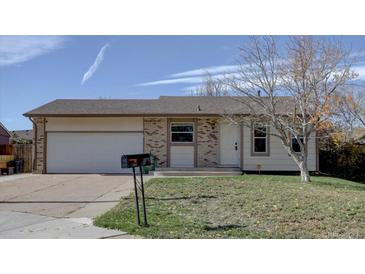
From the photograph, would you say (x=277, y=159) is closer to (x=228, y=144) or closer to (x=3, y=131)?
(x=228, y=144)

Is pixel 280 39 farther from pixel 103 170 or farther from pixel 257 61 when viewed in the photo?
pixel 103 170

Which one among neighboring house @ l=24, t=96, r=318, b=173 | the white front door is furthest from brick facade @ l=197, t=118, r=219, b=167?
the white front door

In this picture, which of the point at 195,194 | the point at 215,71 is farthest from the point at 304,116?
the point at 195,194

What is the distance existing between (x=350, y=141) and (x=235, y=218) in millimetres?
13433

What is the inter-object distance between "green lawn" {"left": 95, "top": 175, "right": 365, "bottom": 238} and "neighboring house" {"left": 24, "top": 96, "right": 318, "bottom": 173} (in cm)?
619

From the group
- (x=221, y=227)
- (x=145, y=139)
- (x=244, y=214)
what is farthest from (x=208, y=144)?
(x=221, y=227)

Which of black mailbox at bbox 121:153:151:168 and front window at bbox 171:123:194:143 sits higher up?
front window at bbox 171:123:194:143

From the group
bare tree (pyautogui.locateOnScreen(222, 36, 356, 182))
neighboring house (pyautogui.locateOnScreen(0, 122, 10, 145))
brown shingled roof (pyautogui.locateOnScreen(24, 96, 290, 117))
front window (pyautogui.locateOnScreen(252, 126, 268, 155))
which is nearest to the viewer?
bare tree (pyautogui.locateOnScreen(222, 36, 356, 182))

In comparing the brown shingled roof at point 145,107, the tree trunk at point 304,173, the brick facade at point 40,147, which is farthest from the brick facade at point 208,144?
the brick facade at point 40,147

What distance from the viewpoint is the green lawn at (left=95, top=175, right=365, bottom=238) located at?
595 cm

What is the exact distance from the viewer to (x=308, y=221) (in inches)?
259

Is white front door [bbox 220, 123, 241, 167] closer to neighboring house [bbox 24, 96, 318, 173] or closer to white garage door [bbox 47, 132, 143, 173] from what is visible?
neighboring house [bbox 24, 96, 318, 173]

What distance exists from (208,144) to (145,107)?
373cm

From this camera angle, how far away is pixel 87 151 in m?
17.5
